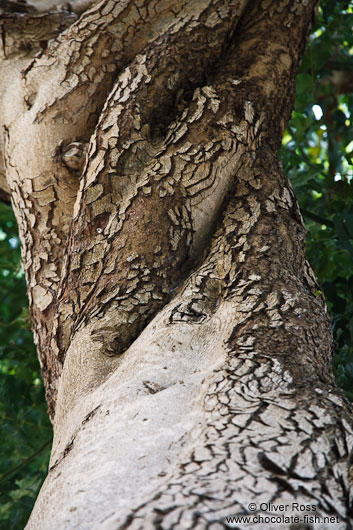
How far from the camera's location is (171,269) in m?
1.58

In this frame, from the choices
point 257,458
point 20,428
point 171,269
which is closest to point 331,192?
point 171,269

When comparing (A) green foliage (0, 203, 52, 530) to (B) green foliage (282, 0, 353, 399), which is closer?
(B) green foliage (282, 0, 353, 399)

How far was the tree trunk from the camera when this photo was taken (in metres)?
0.94

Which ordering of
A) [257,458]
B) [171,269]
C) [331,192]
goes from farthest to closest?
[331,192]
[171,269]
[257,458]

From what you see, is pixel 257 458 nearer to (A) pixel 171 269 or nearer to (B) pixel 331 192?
(A) pixel 171 269

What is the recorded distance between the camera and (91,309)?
1.52 meters

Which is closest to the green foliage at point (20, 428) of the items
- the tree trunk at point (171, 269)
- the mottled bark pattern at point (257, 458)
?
the tree trunk at point (171, 269)

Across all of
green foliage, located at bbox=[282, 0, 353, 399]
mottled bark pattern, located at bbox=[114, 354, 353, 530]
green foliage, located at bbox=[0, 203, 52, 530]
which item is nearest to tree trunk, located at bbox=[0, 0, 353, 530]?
mottled bark pattern, located at bbox=[114, 354, 353, 530]

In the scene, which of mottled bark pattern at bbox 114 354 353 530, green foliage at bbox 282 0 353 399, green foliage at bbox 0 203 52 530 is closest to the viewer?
mottled bark pattern at bbox 114 354 353 530

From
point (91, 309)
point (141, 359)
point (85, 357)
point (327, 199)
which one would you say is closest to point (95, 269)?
point (91, 309)

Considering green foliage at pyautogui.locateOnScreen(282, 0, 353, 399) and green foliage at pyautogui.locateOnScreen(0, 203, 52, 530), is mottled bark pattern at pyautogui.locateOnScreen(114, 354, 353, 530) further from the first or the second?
green foliage at pyautogui.locateOnScreen(0, 203, 52, 530)

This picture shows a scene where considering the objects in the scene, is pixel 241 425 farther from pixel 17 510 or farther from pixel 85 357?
pixel 17 510

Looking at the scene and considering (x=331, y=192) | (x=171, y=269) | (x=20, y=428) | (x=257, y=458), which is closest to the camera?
(x=257, y=458)

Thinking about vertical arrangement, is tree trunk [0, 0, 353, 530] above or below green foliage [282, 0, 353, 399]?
above
